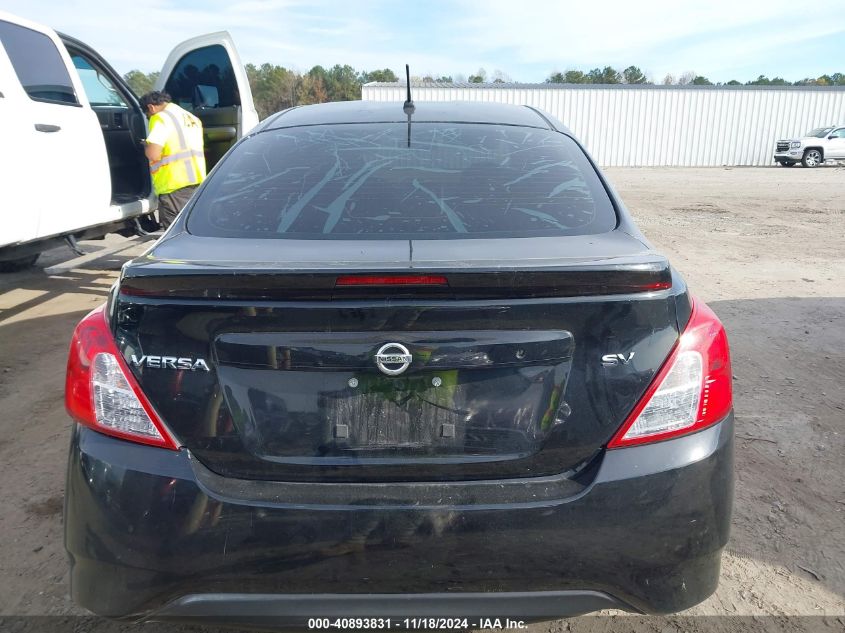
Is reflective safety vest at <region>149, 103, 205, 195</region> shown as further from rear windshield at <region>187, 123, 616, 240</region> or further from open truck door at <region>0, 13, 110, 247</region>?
rear windshield at <region>187, 123, 616, 240</region>

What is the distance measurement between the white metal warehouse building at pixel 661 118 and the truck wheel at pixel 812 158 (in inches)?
164

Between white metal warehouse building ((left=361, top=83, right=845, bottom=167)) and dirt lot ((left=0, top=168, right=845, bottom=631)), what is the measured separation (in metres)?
24.7

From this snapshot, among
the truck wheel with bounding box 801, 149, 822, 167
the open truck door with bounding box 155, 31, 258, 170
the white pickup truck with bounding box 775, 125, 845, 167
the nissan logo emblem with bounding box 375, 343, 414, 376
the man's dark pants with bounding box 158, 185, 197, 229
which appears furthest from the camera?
the truck wheel with bounding box 801, 149, 822, 167

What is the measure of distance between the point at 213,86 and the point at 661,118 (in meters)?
29.6

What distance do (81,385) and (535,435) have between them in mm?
1170

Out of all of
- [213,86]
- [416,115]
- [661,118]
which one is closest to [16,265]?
[213,86]

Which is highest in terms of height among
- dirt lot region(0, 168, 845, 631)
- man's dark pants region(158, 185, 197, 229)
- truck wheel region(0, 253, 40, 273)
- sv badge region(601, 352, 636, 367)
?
sv badge region(601, 352, 636, 367)

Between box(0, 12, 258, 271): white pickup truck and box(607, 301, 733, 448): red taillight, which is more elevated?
box(0, 12, 258, 271): white pickup truck

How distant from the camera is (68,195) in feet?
16.2

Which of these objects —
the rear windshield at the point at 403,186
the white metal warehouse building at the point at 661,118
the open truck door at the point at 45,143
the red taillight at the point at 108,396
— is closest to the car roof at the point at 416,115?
the rear windshield at the point at 403,186

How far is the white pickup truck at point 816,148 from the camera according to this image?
90.6ft

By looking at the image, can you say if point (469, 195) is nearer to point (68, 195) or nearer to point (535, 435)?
point (535, 435)

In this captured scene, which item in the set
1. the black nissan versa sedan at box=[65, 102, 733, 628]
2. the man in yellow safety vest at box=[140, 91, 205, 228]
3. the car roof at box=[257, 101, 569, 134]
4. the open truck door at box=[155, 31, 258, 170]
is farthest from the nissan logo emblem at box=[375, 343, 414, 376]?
the open truck door at box=[155, 31, 258, 170]

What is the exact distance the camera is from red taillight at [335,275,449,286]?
1.56 meters
